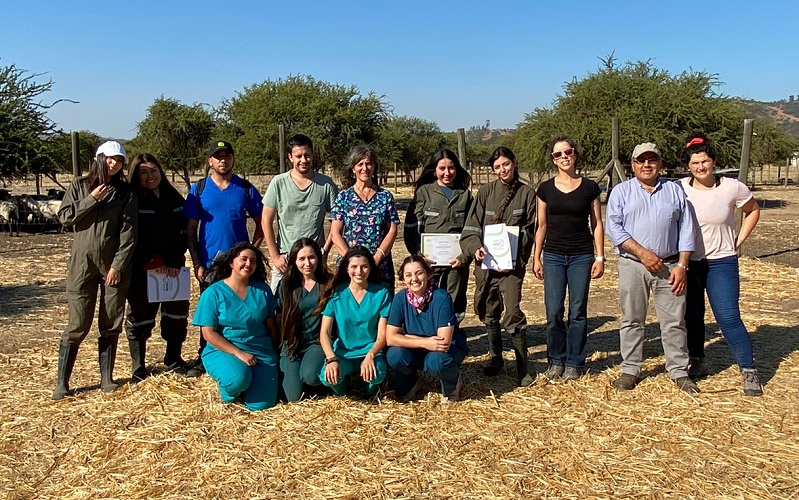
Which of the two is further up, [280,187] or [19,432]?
[280,187]

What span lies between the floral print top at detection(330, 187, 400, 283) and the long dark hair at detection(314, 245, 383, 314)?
24cm

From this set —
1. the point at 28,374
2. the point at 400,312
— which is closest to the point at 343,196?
the point at 400,312

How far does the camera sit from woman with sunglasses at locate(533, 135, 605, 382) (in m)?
4.95

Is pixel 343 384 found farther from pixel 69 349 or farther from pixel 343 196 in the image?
pixel 69 349

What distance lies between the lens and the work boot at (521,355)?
5145mm

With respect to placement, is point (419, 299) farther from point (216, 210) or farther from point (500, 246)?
point (216, 210)

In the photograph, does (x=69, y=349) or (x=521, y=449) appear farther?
(x=69, y=349)

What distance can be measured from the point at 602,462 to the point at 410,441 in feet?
3.62

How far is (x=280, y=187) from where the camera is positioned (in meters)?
5.22

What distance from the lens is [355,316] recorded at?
4.73m

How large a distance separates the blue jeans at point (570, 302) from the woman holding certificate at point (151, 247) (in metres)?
2.89

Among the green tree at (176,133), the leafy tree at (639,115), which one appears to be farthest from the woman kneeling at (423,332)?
the green tree at (176,133)

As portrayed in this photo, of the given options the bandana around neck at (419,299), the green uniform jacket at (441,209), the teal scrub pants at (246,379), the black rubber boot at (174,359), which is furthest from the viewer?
the black rubber boot at (174,359)

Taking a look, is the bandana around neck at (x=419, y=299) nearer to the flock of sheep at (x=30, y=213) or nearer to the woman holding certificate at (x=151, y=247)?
the woman holding certificate at (x=151, y=247)
